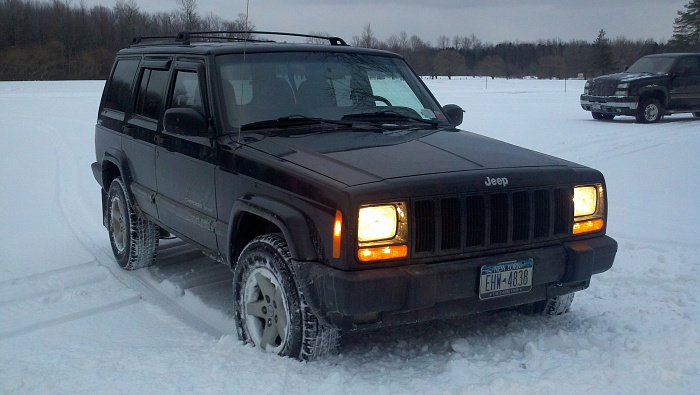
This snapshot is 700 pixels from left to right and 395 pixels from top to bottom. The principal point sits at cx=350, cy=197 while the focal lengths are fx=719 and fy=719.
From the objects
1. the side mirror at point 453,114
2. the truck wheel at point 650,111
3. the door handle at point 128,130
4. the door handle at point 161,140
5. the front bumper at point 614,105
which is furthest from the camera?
the truck wheel at point 650,111

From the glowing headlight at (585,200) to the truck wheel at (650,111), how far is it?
1520cm

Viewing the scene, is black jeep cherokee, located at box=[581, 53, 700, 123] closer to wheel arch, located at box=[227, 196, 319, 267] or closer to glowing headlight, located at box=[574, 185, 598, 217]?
glowing headlight, located at box=[574, 185, 598, 217]

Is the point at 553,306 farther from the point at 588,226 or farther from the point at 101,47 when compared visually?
the point at 101,47

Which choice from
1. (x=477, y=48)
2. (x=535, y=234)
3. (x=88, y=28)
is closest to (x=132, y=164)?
(x=535, y=234)

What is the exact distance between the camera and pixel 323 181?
3.63 m

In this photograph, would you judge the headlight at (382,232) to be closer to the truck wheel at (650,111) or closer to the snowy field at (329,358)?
the snowy field at (329,358)

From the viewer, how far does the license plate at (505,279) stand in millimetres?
3789

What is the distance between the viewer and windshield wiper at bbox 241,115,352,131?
15.0ft

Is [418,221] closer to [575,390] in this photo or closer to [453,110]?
[575,390]

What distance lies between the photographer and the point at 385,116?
4.93m

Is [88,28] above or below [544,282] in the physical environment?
above

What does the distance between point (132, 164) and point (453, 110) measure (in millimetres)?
2717

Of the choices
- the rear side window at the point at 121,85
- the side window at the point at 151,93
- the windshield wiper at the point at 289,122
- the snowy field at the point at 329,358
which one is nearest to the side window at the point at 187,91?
the side window at the point at 151,93

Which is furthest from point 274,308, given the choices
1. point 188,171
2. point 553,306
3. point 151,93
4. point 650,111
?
point 650,111
